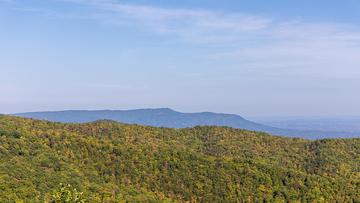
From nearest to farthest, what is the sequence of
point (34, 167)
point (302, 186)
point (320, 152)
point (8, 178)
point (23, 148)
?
point (8, 178) < point (34, 167) < point (23, 148) < point (302, 186) < point (320, 152)

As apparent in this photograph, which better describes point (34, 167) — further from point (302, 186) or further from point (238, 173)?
point (302, 186)

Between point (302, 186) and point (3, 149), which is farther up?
point (3, 149)

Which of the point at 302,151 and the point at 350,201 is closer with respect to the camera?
the point at 350,201

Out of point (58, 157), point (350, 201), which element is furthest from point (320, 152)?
point (58, 157)

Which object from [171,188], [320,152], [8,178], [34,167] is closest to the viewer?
[8,178]

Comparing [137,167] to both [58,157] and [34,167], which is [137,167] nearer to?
[58,157]

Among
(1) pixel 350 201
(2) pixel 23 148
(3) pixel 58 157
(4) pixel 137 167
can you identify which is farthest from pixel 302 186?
(2) pixel 23 148
